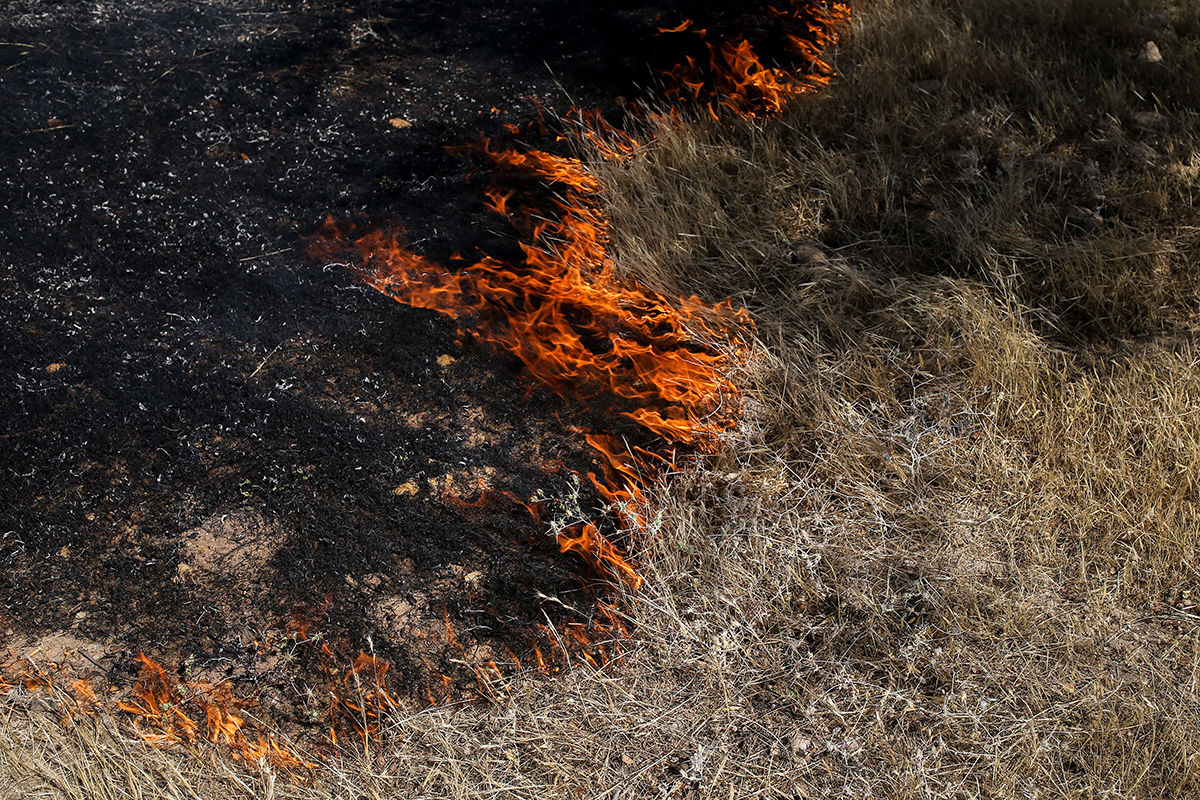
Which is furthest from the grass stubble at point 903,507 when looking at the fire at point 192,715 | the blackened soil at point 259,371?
the blackened soil at point 259,371

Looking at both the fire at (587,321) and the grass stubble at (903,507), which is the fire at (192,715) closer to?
the grass stubble at (903,507)

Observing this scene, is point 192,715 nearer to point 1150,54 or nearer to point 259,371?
point 259,371

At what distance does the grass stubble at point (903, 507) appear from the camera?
2.34 meters

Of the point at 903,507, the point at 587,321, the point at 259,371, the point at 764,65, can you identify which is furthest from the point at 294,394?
the point at 764,65

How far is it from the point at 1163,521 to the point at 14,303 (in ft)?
13.7

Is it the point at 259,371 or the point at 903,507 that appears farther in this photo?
the point at 259,371

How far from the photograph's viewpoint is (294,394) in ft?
10.8

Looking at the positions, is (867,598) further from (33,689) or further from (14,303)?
(14,303)

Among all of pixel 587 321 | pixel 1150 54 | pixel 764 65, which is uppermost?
pixel 1150 54

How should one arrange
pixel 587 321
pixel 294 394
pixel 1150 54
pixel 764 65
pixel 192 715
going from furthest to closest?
pixel 764 65
pixel 1150 54
pixel 587 321
pixel 294 394
pixel 192 715

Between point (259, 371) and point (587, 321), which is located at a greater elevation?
point (587, 321)

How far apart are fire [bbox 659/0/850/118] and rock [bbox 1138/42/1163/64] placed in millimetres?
1431

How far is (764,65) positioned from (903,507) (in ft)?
9.12

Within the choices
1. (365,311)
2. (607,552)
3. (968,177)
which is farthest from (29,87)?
(968,177)
